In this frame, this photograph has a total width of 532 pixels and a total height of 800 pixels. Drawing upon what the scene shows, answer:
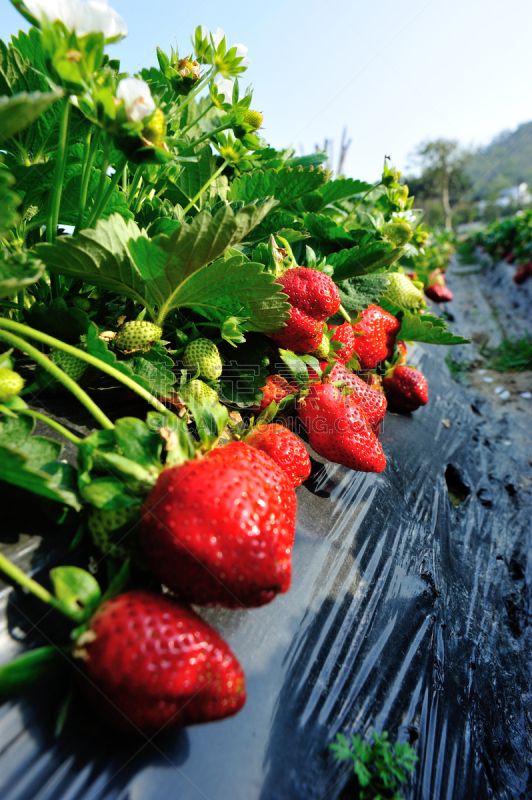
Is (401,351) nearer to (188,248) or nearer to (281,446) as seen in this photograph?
(281,446)

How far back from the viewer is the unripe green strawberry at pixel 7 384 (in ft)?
2.24

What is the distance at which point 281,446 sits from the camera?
0.96 m

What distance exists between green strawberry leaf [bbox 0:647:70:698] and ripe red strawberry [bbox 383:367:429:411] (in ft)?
5.44

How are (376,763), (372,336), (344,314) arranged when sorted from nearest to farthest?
(376,763) → (344,314) → (372,336)

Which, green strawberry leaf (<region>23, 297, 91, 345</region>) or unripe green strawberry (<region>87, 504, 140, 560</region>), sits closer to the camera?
unripe green strawberry (<region>87, 504, 140, 560</region>)

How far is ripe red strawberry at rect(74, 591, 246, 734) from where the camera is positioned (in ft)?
1.70

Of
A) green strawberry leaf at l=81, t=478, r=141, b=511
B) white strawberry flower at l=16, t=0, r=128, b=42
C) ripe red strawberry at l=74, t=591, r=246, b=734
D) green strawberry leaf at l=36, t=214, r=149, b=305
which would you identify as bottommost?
ripe red strawberry at l=74, t=591, r=246, b=734

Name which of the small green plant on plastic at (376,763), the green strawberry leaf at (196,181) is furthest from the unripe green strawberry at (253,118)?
the small green plant on plastic at (376,763)

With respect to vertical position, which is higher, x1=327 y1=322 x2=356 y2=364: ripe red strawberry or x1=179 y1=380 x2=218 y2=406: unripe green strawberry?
x1=327 y1=322 x2=356 y2=364: ripe red strawberry

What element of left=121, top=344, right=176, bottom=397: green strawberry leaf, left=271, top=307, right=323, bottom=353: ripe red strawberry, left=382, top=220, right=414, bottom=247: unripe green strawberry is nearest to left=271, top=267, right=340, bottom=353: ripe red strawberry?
left=271, top=307, right=323, bottom=353: ripe red strawberry

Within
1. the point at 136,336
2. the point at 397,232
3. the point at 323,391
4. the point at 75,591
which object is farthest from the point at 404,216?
the point at 75,591

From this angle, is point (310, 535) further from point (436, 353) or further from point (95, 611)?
point (436, 353)

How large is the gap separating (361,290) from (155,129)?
1.00 metres

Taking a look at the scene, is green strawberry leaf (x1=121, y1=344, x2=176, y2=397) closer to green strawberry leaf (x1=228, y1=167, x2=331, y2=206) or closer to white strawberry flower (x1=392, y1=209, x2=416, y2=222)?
green strawberry leaf (x1=228, y1=167, x2=331, y2=206)
